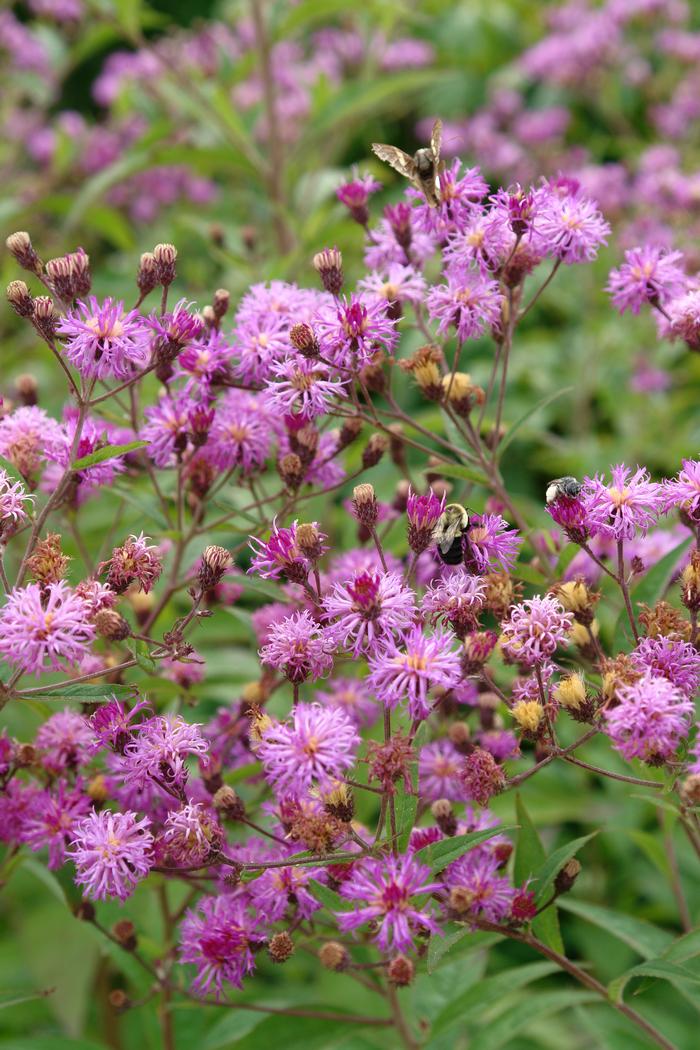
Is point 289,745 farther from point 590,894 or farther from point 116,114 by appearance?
point 116,114

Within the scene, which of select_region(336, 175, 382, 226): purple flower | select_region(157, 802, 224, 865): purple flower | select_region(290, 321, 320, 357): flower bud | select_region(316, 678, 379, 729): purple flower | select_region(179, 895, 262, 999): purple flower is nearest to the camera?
select_region(157, 802, 224, 865): purple flower

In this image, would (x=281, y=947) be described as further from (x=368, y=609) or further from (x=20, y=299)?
(x=20, y=299)

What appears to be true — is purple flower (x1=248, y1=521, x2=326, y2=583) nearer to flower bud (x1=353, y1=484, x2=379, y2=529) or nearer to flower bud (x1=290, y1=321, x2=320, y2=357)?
flower bud (x1=353, y1=484, x2=379, y2=529)

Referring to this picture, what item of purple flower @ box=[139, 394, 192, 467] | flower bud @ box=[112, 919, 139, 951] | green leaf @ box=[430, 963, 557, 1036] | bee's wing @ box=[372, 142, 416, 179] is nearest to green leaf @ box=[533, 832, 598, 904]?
green leaf @ box=[430, 963, 557, 1036]

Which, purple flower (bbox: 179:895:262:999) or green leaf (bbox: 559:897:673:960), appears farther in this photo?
green leaf (bbox: 559:897:673:960)

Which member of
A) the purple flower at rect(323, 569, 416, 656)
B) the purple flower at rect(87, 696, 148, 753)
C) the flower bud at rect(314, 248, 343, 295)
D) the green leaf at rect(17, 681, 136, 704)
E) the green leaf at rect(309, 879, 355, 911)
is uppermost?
the flower bud at rect(314, 248, 343, 295)

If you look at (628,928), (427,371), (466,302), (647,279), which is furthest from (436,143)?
(628,928)

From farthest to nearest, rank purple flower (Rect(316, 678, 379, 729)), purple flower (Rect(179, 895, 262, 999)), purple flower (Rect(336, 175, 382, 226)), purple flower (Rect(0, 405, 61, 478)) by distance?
purple flower (Rect(336, 175, 382, 226)) → purple flower (Rect(316, 678, 379, 729)) → purple flower (Rect(0, 405, 61, 478)) → purple flower (Rect(179, 895, 262, 999))
